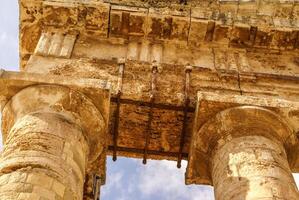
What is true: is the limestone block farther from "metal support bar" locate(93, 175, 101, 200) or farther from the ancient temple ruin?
"metal support bar" locate(93, 175, 101, 200)

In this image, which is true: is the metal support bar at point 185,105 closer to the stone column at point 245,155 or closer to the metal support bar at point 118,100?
the stone column at point 245,155

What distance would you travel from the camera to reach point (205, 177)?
7.77 metres

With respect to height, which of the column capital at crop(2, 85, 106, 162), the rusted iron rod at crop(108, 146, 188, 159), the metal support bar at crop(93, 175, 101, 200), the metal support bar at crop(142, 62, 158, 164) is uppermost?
the metal support bar at crop(142, 62, 158, 164)

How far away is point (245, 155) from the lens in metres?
6.73

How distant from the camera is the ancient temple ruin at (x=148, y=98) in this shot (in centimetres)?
627

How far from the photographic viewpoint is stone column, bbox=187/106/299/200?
6211 millimetres

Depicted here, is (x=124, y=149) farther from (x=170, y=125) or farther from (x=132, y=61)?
(x=132, y=61)

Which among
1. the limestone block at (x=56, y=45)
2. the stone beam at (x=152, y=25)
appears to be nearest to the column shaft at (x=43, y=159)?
the limestone block at (x=56, y=45)

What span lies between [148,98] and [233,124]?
145 centimetres

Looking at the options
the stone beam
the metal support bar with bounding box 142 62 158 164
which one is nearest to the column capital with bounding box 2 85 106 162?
the metal support bar with bounding box 142 62 158 164

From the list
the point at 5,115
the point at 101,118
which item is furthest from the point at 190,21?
the point at 5,115

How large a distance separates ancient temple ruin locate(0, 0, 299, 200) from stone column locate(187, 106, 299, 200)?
0.02 m

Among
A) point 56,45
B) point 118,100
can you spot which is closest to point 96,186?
point 118,100

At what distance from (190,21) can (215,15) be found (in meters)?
0.59
